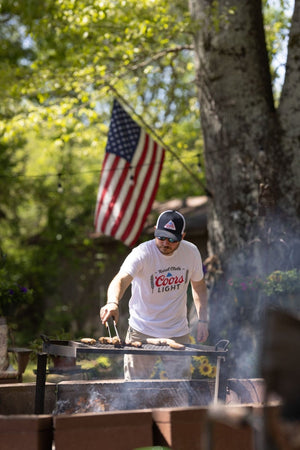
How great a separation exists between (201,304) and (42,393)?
1666 millimetres

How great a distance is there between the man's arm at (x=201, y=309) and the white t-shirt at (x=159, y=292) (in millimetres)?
179

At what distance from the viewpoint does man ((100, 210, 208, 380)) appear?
4.77m

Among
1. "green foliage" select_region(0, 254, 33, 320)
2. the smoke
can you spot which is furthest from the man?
"green foliage" select_region(0, 254, 33, 320)

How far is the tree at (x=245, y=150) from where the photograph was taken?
7.67 metres

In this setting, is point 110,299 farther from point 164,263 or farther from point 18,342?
point 18,342

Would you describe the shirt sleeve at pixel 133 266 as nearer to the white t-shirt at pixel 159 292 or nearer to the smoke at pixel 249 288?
the white t-shirt at pixel 159 292

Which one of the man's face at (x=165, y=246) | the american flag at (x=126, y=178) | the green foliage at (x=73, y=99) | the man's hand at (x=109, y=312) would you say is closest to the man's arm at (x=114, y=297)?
the man's hand at (x=109, y=312)

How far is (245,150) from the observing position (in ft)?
26.0

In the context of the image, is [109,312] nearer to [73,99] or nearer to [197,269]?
[197,269]

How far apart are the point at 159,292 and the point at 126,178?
16.9 feet

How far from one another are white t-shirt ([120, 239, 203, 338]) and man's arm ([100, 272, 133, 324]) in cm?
20

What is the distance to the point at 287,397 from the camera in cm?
219

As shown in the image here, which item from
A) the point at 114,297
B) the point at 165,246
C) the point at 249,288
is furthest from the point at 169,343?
the point at 249,288

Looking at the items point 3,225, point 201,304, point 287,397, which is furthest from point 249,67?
point 3,225
